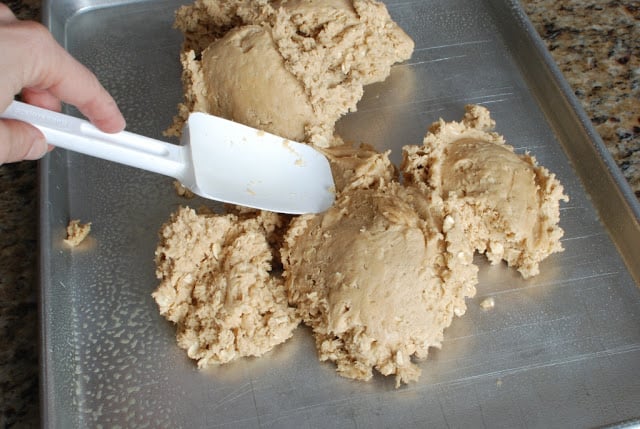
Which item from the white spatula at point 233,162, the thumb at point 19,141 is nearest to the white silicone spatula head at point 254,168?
the white spatula at point 233,162

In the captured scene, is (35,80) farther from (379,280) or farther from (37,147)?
(379,280)

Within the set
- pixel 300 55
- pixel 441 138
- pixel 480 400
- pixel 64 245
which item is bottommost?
pixel 480 400

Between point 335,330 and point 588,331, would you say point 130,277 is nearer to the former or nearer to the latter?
point 335,330

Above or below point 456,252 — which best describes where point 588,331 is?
below

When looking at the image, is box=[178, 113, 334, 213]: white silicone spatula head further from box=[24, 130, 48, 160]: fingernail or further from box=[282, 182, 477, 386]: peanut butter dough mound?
box=[24, 130, 48, 160]: fingernail

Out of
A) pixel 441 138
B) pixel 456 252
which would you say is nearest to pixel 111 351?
pixel 456 252

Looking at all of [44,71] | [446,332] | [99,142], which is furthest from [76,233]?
[446,332]
